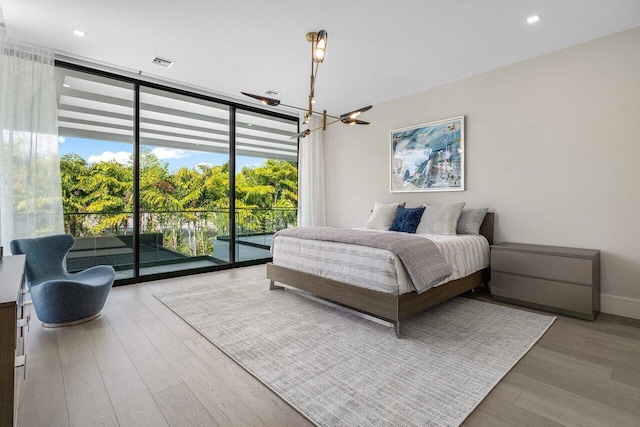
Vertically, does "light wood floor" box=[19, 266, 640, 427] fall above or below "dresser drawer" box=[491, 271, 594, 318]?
below

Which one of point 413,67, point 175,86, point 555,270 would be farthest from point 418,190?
point 175,86

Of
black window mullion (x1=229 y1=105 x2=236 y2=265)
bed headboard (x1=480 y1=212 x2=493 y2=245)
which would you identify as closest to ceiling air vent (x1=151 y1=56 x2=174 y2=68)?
black window mullion (x1=229 y1=105 x2=236 y2=265)

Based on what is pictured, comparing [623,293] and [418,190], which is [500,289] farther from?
[418,190]

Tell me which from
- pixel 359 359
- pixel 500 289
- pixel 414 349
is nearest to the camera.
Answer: pixel 359 359

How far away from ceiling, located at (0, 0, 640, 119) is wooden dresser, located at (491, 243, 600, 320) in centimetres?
212

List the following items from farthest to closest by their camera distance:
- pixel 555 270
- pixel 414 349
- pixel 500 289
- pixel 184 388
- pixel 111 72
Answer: pixel 111 72 → pixel 500 289 → pixel 555 270 → pixel 414 349 → pixel 184 388

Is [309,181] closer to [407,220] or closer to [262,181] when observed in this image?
[262,181]

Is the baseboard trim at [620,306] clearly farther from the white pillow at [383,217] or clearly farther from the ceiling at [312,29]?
the ceiling at [312,29]

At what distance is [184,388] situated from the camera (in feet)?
5.91

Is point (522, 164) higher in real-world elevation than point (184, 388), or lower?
higher

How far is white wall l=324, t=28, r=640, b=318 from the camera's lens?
2957 mm

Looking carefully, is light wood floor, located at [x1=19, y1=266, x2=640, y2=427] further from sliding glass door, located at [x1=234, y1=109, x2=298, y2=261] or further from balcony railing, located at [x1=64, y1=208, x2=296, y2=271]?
sliding glass door, located at [x1=234, y1=109, x2=298, y2=261]

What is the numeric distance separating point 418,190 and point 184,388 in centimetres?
381

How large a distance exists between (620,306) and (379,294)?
243 centimetres
